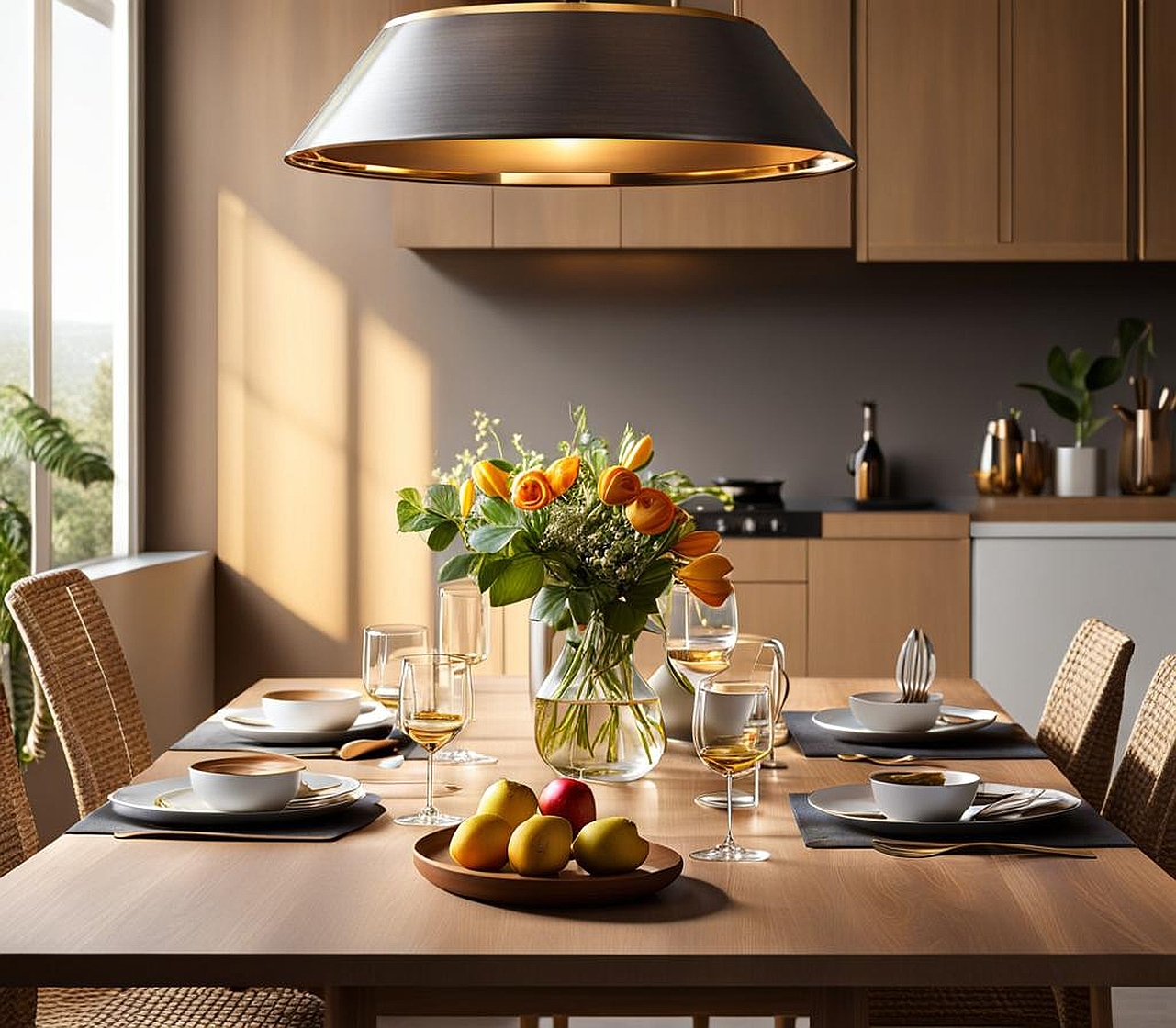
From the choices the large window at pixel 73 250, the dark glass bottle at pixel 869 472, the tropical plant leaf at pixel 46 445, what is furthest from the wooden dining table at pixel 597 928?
the dark glass bottle at pixel 869 472

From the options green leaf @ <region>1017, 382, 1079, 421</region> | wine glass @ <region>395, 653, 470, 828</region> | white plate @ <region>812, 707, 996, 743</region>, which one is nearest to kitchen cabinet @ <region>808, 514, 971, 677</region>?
green leaf @ <region>1017, 382, 1079, 421</region>

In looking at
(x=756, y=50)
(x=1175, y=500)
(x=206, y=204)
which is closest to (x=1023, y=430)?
(x=1175, y=500)

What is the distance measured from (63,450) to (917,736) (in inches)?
79.8

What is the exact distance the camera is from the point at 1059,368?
481 centimetres

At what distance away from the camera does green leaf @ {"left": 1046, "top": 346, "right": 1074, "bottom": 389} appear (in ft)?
15.7

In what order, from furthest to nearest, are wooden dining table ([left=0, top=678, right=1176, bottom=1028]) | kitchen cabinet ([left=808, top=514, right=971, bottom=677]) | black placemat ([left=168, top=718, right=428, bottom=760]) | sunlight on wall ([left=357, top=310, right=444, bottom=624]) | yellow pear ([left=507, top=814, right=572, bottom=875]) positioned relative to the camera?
1. sunlight on wall ([left=357, top=310, right=444, bottom=624])
2. kitchen cabinet ([left=808, top=514, right=971, bottom=677])
3. black placemat ([left=168, top=718, right=428, bottom=760])
4. yellow pear ([left=507, top=814, right=572, bottom=875])
5. wooden dining table ([left=0, top=678, right=1176, bottom=1028])

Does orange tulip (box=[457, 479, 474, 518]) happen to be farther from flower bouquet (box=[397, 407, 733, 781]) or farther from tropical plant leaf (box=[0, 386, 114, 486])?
tropical plant leaf (box=[0, 386, 114, 486])

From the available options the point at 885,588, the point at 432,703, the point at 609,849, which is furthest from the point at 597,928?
the point at 885,588

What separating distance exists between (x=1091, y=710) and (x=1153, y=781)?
0.88 feet

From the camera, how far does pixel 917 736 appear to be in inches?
87.1

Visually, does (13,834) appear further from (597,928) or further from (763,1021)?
(763,1021)

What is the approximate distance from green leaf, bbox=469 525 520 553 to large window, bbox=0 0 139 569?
2.20 meters

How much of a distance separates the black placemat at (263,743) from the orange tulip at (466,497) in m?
0.35

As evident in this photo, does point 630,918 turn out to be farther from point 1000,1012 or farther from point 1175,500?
point 1175,500
